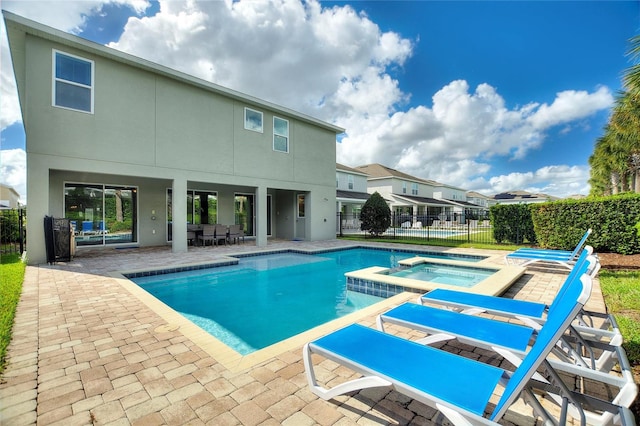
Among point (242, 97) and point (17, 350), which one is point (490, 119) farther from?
point (17, 350)

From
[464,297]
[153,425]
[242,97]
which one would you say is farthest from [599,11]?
[153,425]

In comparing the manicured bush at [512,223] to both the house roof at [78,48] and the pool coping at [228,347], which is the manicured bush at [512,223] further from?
the house roof at [78,48]

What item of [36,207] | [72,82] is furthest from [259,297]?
[72,82]

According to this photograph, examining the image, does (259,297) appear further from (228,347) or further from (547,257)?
(547,257)

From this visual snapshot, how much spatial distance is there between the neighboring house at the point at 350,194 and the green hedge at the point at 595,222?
17549mm

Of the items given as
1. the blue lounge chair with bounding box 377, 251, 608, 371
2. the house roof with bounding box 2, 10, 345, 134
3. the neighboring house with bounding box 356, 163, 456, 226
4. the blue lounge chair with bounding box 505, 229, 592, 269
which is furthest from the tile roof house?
the blue lounge chair with bounding box 377, 251, 608, 371

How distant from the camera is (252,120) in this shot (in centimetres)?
1458

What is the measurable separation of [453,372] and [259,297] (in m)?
5.76

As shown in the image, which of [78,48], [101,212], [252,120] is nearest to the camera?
[78,48]

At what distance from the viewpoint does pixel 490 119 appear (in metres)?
24.2

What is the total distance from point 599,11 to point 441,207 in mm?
34408

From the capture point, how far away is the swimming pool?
5.30 metres

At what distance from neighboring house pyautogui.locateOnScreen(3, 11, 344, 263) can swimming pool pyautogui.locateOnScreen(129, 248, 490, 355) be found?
418cm

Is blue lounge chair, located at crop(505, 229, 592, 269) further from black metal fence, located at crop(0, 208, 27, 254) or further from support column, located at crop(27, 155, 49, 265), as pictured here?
black metal fence, located at crop(0, 208, 27, 254)
